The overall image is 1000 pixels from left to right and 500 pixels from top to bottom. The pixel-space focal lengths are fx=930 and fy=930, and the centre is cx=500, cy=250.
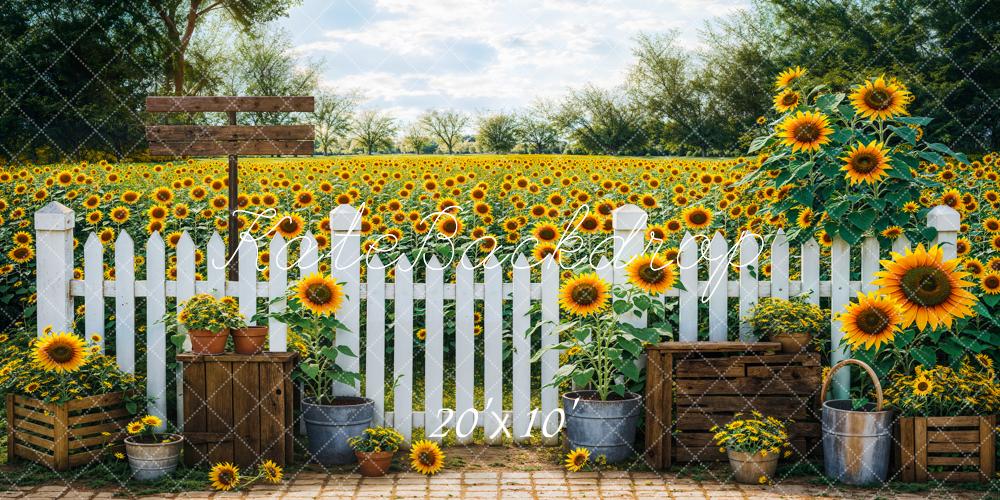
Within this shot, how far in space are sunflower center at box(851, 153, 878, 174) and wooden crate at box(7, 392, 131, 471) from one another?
387 centimetres

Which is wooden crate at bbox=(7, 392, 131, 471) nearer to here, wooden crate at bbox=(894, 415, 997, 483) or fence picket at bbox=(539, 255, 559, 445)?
fence picket at bbox=(539, 255, 559, 445)

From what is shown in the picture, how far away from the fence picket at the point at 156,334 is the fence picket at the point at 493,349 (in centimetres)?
170

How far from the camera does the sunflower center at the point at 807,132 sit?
4.77m

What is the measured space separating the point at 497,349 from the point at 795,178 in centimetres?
182

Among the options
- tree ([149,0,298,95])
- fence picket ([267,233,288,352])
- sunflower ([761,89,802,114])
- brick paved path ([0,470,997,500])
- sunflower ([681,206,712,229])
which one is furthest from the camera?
tree ([149,0,298,95])

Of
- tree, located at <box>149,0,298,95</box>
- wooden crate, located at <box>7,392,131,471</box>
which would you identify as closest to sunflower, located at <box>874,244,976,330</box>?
wooden crate, located at <box>7,392,131,471</box>

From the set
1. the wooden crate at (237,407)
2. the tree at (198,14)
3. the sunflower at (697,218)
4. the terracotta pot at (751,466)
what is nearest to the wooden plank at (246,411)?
the wooden crate at (237,407)

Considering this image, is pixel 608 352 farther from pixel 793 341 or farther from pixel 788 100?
pixel 788 100

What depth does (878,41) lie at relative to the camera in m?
21.6

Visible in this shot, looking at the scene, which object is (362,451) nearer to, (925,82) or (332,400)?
(332,400)

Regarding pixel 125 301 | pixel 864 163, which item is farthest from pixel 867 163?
pixel 125 301

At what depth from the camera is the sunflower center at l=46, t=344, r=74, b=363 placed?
4.45 m

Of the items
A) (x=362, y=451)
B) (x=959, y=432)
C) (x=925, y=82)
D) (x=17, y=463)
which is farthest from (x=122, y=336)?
(x=925, y=82)

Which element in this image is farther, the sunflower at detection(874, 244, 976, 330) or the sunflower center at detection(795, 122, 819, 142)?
the sunflower center at detection(795, 122, 819, 142)
